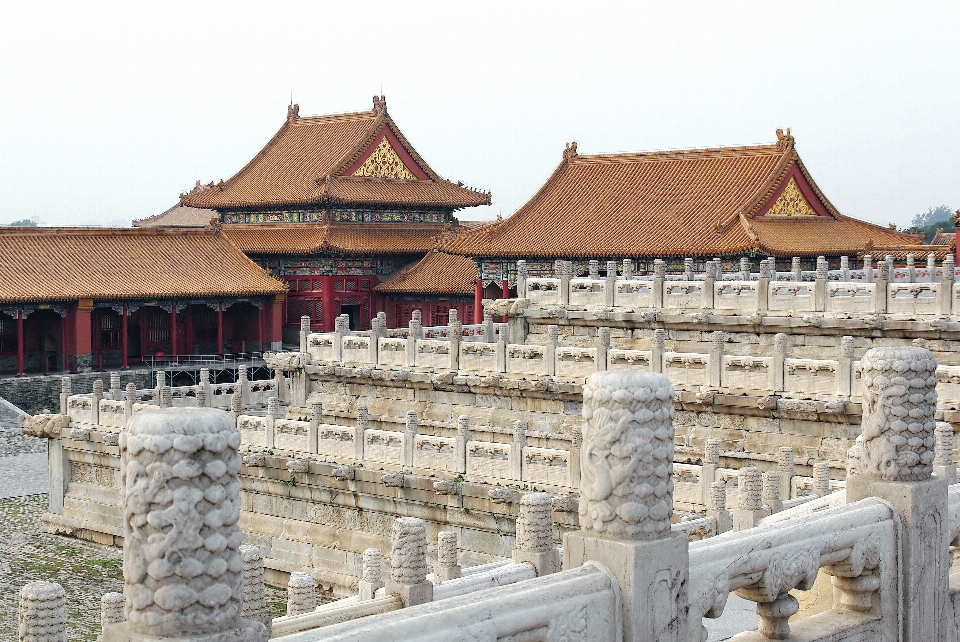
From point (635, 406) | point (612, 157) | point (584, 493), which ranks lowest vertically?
point (584, 493)

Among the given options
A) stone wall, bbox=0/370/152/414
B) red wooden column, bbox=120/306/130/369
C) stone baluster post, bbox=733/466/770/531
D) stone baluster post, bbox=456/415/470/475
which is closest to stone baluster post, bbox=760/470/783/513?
stone baluster post, bbox=733/466/770/531

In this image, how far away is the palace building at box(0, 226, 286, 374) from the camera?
4462 centimetres

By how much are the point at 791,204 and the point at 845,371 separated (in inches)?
867

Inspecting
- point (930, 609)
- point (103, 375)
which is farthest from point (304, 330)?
point (930, 609)

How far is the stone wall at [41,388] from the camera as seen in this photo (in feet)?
136

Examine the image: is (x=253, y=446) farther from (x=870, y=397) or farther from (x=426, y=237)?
(x=426, y=237)

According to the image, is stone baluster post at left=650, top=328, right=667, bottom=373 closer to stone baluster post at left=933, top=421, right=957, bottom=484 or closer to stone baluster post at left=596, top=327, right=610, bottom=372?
stone baluster post at left=596, top=327, right=610, bottom=372

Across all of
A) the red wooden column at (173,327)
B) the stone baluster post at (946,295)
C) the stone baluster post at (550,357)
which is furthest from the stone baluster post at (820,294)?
the red wooden column at (173,327)

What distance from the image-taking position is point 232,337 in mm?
50312

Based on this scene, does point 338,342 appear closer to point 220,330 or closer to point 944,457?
point 944,457

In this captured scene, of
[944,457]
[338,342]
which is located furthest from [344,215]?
[944,457]

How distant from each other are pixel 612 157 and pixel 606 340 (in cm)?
2310

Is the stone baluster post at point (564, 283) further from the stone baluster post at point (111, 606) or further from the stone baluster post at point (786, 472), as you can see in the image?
the stone baluster post at point (111, 606)

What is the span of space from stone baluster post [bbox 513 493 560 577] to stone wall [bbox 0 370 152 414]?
31880 mm
